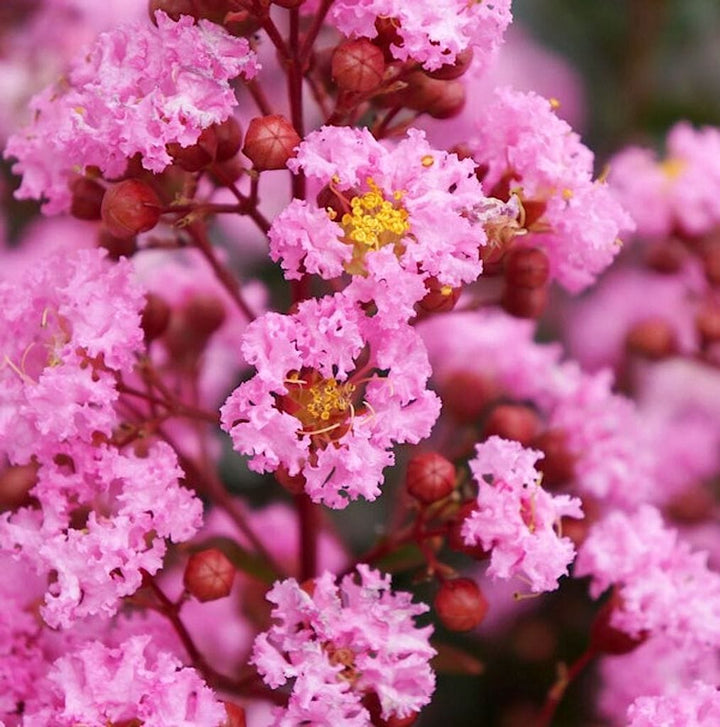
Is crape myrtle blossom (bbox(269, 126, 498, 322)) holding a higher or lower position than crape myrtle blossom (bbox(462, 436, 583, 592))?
higher

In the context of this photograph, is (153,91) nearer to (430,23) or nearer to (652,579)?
(430,23)

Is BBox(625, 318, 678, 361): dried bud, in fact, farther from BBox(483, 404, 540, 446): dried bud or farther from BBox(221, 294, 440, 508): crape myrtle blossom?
BBox(221, 294, 440, 508): crape myrtle blossom

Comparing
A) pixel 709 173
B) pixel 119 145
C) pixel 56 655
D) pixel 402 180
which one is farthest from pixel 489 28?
pixel 709 173

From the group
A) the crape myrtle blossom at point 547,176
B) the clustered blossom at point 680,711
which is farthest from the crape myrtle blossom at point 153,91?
the clustered blossom at point 680,711

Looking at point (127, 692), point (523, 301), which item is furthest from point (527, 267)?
point (127, 692)

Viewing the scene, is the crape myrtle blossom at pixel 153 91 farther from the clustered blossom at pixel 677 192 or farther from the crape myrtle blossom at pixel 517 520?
the clustered blossom at pixel 677 192

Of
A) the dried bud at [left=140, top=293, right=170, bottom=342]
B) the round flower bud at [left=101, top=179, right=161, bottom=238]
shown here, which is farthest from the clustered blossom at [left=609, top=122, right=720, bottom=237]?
the round flower bud at [left=101, top=179, right=161, bottom=238]
